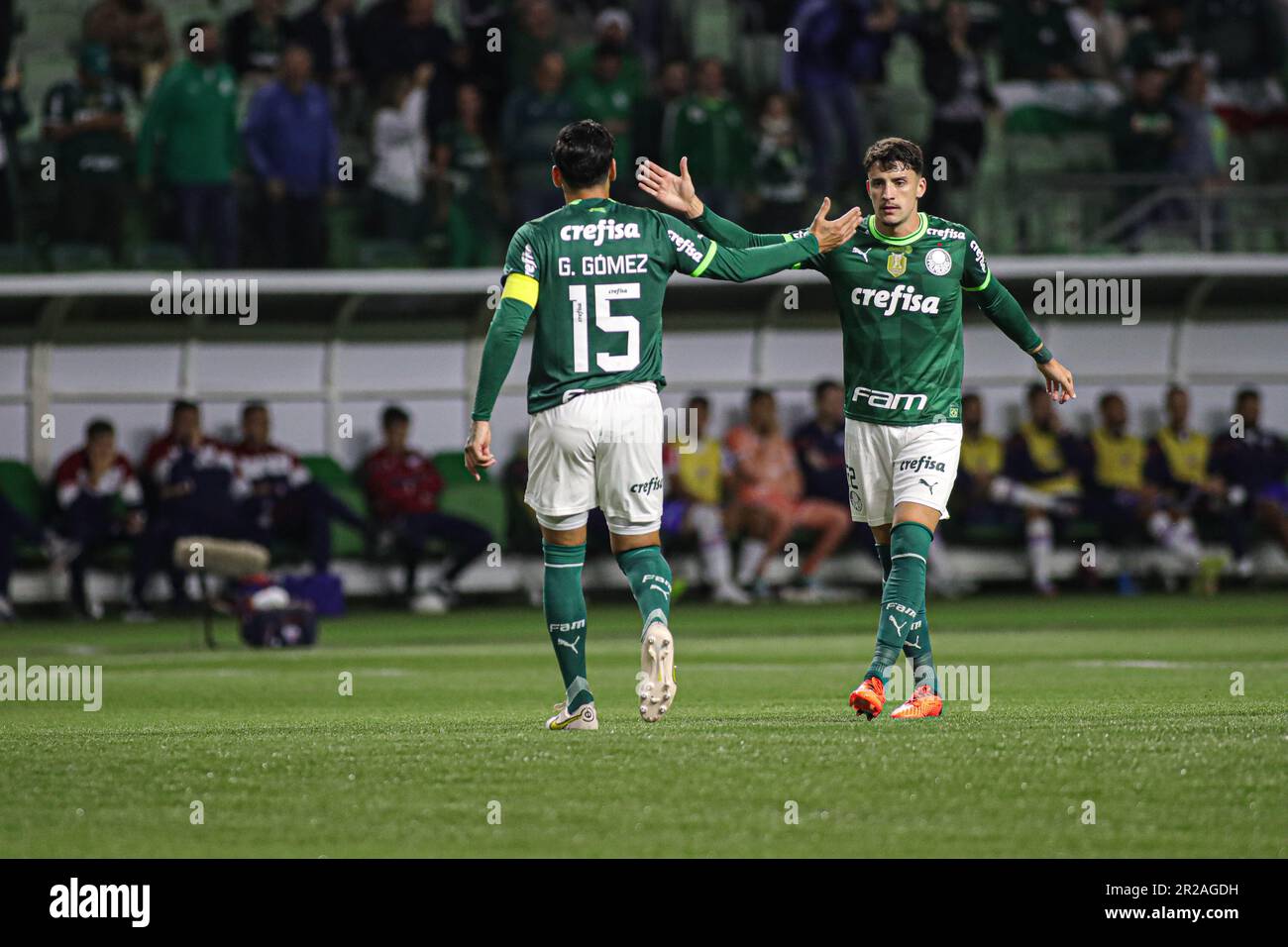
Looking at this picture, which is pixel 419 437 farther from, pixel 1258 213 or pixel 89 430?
pixel 1258 213

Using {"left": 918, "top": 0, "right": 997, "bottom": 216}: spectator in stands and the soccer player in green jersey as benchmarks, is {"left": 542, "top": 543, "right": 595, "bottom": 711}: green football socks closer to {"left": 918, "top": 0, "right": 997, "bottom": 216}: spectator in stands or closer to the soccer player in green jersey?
the soccer player in green jersey

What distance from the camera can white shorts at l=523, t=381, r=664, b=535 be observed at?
7.11 m

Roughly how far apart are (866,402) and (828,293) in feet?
38.5

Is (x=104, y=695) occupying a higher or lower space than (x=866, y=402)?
lower

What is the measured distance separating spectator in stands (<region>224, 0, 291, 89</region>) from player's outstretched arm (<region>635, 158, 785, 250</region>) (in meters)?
11.1

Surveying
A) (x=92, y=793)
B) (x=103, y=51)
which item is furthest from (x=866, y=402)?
(x=103, y=51)

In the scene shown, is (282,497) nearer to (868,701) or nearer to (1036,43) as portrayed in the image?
(1036,43)

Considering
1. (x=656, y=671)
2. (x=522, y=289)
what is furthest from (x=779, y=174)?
(x=656, y=671)

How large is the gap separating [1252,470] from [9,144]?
11232 mm

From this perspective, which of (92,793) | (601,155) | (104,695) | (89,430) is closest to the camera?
(92,793)

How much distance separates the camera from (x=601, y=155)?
7.11 m

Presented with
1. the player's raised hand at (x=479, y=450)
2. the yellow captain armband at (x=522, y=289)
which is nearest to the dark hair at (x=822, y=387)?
the yellow captain armband at (x=522, y=289)

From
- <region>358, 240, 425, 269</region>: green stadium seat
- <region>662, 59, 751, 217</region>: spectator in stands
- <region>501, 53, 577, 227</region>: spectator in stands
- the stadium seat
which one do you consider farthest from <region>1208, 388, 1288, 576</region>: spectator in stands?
the stadium seat

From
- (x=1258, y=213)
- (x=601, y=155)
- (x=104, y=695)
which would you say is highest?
(x=1258, y=213)
